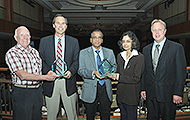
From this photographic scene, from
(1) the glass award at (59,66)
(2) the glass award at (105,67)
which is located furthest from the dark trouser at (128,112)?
(1) the glass award at (59,66)

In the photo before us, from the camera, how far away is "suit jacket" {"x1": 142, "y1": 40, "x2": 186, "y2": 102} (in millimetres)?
1947

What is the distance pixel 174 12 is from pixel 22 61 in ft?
35.7

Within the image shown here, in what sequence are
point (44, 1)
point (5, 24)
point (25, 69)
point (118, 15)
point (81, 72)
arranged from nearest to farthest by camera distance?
point (25, 69), point (81, 72), point (5, 24), point (44, 1), point (118, 15)

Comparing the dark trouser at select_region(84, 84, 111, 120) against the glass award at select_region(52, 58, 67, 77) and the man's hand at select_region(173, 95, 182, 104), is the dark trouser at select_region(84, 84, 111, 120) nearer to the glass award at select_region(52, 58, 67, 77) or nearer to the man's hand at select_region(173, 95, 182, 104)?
the glass award at select_region(52, 58, 67, 77)

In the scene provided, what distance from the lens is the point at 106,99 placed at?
2.22 m

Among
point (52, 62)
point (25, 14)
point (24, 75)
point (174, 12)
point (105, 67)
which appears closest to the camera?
point (24, 75)

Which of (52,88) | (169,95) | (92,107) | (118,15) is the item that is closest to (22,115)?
(52,88)

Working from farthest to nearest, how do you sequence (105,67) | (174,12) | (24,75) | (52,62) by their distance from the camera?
1. (174,12)
2. (105,67)
3. (52,62)
4. (24,75)

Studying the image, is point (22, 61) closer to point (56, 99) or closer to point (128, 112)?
point (56, 99)

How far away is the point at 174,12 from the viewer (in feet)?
33.8

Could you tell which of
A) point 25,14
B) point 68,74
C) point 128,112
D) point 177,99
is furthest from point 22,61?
point 25,14

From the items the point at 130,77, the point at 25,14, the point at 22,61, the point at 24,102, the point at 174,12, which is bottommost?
the point at 24,102

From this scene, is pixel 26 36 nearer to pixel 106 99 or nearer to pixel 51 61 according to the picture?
pixel 51 61

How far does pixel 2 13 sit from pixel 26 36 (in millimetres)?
7748
